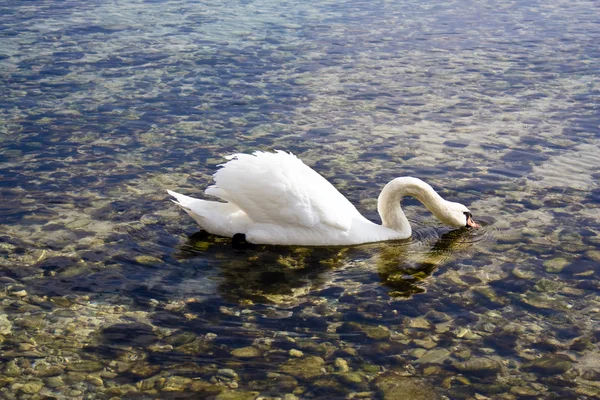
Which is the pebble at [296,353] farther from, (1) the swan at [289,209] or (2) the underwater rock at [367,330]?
(1) the swan at [289,209]

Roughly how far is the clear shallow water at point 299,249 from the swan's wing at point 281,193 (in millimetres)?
377

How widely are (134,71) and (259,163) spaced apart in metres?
6.98

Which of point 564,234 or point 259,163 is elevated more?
point 259,163

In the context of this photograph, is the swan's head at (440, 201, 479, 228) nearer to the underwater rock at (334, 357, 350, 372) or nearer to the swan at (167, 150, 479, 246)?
the swan at (167, 150, 479, 246)

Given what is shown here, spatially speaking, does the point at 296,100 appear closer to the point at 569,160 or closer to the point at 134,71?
the point at 134,71

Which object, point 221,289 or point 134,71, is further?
point 134,71

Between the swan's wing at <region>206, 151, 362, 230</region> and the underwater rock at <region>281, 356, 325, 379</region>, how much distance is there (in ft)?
7.05

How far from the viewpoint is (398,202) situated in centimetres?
895

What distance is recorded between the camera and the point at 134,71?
48.9ft

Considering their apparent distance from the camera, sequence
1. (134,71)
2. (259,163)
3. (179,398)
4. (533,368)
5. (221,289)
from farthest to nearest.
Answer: (134,71) → (259,163) → (221,289) → (533,368) → (179,398)

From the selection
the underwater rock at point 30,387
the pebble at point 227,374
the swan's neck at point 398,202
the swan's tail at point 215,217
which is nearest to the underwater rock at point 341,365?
the pebble at point 227,374

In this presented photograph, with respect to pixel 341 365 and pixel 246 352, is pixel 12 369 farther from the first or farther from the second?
pixel 341 365

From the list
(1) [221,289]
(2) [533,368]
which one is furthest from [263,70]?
(2) [533,368]

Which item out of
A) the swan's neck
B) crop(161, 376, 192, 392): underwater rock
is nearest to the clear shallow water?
crop(161, 376, 192, 392): underwater rock
